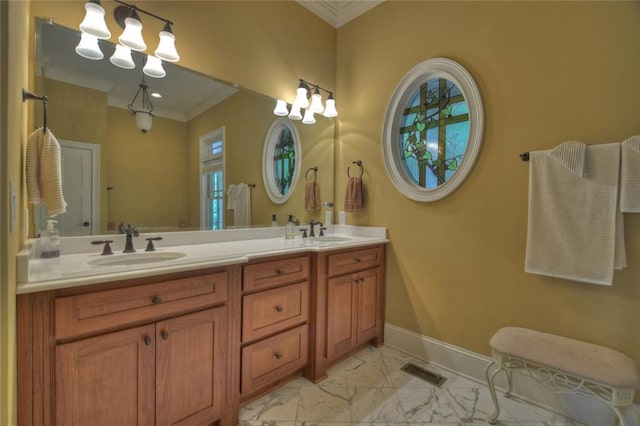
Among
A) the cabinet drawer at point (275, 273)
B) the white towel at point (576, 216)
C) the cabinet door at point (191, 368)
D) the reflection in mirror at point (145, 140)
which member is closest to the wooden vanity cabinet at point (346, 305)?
the cabinet drawer at point (275, 273)

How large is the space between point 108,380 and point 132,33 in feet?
5.37

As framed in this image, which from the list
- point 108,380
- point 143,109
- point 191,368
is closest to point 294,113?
point 143,109

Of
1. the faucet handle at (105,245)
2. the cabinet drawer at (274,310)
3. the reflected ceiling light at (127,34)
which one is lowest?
the cabinet drawer at (274,310)

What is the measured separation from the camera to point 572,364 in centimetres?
126

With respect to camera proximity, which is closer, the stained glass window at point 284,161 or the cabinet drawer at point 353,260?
the cabinet drawer at point 353,260

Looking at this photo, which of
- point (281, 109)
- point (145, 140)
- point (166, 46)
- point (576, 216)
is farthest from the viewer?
point (281, 109)

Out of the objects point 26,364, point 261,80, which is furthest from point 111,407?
point 261,80

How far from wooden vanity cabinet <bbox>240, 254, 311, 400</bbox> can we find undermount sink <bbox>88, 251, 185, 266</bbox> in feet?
1.40

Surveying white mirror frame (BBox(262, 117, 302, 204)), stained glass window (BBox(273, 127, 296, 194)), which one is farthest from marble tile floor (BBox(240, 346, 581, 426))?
stained glass window (BBox(273, 127, 296, 194))

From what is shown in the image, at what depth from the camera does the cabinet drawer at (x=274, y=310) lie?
1.50 m

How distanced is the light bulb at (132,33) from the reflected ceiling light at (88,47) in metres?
0.12

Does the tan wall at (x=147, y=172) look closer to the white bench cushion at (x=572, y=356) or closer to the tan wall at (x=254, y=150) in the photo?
the tan wall at (x=254, y=150)

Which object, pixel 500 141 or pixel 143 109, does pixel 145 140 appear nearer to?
pixel 143 109

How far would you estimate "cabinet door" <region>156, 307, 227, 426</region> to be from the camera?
119 cm
